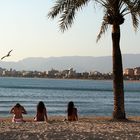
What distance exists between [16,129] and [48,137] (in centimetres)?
197

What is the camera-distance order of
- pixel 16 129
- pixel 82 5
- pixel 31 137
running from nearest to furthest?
pixel 31 137, pixel 16 129, pixel 82 5

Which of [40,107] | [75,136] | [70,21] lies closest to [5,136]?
[75,136]

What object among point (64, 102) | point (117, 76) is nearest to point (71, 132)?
point (117, 76)

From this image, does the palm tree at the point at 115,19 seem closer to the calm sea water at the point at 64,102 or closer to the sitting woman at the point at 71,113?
the sitting woman at the point at 71,113

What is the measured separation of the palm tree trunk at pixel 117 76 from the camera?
2062 centimetres

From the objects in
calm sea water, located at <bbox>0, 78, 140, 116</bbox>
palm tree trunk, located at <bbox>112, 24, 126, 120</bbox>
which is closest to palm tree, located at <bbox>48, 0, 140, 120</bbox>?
palm tree trunk, located at <bbox>112, 24, 126, 120</bbox>

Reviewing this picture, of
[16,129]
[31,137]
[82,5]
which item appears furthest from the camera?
[82,5]

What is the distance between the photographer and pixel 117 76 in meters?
20.6

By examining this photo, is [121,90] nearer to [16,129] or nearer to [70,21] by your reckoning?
[70,21]

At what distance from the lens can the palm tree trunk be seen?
20625mm

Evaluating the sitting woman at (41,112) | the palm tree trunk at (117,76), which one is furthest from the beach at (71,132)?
the sitting woman at (41,112)

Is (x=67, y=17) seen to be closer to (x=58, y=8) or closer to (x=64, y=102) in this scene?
(x=58, y=8)

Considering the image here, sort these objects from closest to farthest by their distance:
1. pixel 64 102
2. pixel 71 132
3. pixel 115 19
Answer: pixel 71 132 → pixel 115 19 → pixel 64 102

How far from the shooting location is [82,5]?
20547 millimetres
